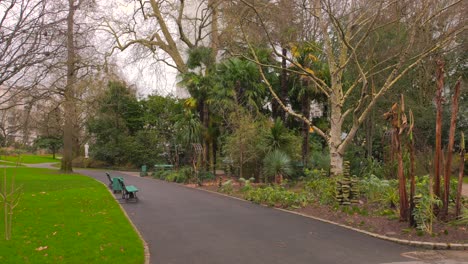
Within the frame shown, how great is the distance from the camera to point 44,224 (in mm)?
9227

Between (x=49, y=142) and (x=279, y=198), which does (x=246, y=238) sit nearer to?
(x=279, y=198)

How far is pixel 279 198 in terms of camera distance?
12828 millimetres

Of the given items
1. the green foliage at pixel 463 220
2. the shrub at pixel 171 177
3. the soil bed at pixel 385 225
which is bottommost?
the soil bed at pixel 385 225

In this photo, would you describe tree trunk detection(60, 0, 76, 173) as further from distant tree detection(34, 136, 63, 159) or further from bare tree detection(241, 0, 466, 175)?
distant tree detection(34, 136, 63, 159)

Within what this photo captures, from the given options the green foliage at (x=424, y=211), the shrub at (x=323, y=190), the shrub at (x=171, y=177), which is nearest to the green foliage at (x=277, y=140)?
the shrub at (x=323, y=190)

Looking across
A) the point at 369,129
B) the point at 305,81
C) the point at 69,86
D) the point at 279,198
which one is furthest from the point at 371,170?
the point at 69,86

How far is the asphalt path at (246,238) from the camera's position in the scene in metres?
7.03

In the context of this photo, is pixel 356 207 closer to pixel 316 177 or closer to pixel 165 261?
pixel 316 177

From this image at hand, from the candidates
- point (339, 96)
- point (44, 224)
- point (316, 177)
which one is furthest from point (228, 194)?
point (44, 224)

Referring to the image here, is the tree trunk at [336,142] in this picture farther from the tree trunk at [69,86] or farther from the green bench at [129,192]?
the tree trunk at [69,86]

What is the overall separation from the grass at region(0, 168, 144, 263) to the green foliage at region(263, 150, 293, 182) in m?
6.79

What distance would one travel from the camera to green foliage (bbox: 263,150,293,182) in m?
17.3

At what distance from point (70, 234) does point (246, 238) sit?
11.2 feet

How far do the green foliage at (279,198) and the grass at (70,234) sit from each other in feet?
14.2
